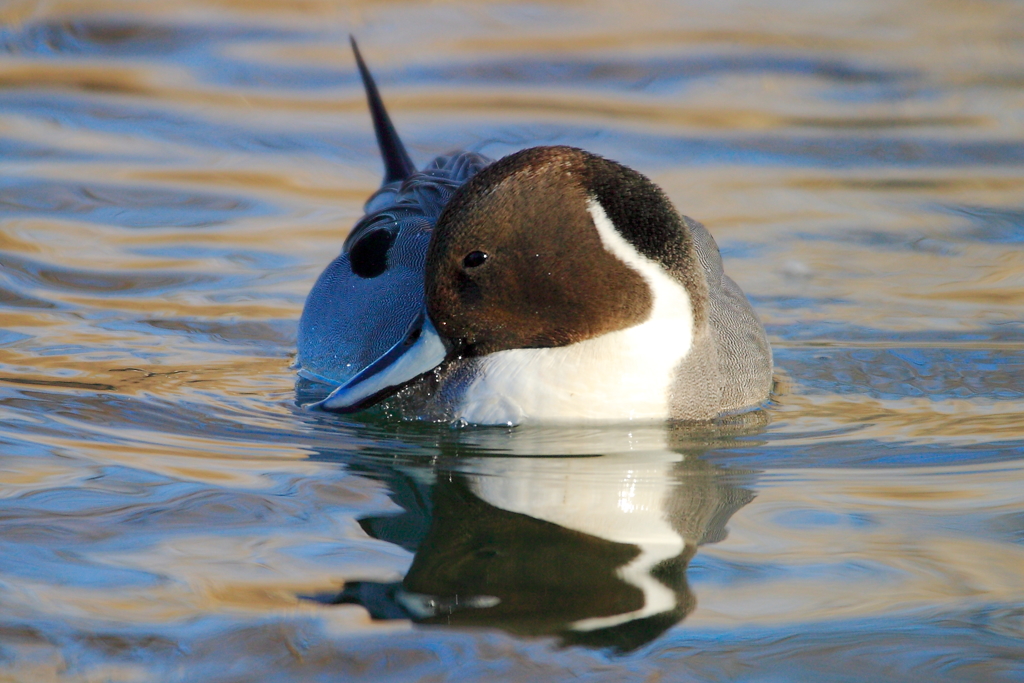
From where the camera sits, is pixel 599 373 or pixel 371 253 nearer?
Result: pixel 599 373

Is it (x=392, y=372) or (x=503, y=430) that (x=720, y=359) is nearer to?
(x=503, y=430)

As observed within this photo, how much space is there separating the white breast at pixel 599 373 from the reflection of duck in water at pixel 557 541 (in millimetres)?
222

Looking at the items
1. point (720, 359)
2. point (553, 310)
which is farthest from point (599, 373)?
point (720, 359)

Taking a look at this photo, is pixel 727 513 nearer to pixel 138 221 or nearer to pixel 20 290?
pixel 20 290

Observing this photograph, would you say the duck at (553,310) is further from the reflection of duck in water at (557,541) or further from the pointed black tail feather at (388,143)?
the pointed black tail feather at (388,143)

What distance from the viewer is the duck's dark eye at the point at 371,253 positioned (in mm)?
4320

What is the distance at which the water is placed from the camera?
246 centimetres

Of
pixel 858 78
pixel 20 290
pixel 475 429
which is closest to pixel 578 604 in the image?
pixel 475 429

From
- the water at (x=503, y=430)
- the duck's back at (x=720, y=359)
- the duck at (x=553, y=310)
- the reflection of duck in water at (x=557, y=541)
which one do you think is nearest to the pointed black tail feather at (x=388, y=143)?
the water at (x=503, y=430)

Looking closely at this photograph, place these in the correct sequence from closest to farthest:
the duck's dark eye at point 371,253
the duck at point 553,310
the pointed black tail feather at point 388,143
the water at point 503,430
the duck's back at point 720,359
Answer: the water at point 503,430 → the duck at point 553,310 → the duck's back at point 720,359 → the duck's dark eye at point 371,253 → the pointed black tail feather at point 388,143

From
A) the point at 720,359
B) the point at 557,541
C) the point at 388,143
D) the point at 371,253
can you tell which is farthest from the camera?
the point at 388,143

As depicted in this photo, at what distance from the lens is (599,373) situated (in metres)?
3.62

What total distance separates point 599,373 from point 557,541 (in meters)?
0.87

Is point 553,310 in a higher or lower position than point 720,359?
higher
